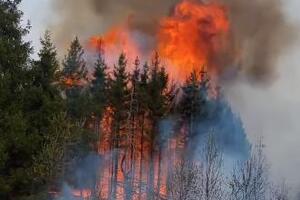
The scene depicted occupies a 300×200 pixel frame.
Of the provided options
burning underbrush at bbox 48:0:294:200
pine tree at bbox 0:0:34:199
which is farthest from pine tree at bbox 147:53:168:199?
pine tree at bbox 0:0:34:199

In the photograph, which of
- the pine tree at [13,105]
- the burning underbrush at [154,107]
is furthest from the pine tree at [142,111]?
the pine tree at [13,105]

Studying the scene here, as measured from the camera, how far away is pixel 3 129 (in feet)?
80.0

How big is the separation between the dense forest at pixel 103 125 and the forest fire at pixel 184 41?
156cm

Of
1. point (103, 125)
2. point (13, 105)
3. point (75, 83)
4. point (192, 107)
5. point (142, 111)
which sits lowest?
point (13, 105)

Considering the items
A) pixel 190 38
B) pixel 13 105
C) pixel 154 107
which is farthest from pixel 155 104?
pixel 13 105

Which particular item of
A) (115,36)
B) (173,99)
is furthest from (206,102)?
(115,36)

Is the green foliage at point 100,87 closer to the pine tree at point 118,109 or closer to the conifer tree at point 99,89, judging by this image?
the conifer tree at point 99,89

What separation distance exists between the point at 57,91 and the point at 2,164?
5103mm

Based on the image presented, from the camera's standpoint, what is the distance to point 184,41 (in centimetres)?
5997

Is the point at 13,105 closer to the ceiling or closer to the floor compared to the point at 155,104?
closer to the floor

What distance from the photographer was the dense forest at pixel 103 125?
82.0 ft

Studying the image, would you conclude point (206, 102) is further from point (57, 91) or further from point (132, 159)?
point (57, 91)

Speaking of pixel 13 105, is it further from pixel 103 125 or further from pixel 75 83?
pixel 103 125

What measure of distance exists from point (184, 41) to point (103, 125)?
13.7 m
